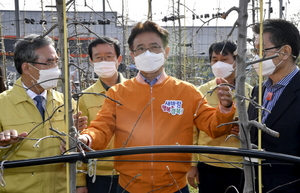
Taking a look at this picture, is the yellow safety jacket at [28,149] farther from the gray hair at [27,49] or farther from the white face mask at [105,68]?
the white face mask at [105,68]

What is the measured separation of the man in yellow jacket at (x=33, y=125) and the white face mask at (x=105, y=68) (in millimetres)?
649

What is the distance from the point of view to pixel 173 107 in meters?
2.51

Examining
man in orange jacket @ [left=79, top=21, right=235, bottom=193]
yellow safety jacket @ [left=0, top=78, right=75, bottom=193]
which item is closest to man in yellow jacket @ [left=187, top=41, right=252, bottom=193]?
man in orange jacket @ [left=79, top=21, right=235, bottom=193]

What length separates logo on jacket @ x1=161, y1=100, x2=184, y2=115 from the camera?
2504 mm

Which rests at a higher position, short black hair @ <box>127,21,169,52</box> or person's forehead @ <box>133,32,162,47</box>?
short black hair @ <box>127,21,169,52</box>

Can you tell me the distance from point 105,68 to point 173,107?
1.17 meters

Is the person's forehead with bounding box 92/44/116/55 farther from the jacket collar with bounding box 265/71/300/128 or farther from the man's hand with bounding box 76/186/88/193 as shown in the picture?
the jacket collar with bounding box 265/71/300/128

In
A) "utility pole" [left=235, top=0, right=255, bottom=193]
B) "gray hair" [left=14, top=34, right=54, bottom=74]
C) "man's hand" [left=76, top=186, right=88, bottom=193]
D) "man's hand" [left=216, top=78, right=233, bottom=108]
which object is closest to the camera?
"utility pole" [left=235, top=0, right=255, bottom=193]

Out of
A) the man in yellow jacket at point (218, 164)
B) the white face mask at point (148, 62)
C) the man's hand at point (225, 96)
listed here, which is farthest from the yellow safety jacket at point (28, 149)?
the man in yellow jacket at point (218, 164)

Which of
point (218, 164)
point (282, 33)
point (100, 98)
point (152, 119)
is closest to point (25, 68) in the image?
point (100, 98)

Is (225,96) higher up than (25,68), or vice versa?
(25,68)

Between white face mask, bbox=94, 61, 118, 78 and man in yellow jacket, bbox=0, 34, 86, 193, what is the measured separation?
2.13 feet

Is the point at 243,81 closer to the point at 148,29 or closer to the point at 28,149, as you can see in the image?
the point at 148,29

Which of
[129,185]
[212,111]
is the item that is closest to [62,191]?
[129,185]
